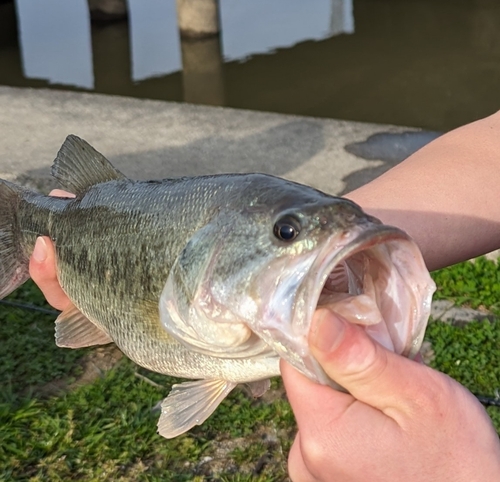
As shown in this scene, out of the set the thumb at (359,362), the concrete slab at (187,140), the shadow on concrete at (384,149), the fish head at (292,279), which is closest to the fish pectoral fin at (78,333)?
the fish head at (292,279)

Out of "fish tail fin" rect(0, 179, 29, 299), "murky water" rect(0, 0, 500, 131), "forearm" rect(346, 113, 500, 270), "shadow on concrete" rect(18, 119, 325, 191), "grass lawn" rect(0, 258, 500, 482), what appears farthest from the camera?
"murky water" rect(0, 0, 500, 131)

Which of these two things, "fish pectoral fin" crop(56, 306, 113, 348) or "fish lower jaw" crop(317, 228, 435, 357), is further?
"fish pectoral fin" crop(56, 306, 113, 348)

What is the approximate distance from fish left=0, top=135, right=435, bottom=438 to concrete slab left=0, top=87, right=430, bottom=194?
299cm

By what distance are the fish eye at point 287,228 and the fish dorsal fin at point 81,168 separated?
2.67ft

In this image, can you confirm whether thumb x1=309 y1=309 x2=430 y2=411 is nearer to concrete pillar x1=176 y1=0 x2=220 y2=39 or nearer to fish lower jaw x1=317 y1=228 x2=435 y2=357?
fish lower jaw x1=317 y1=228 x2=435 y2=357

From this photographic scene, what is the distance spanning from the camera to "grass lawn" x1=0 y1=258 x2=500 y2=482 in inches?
113

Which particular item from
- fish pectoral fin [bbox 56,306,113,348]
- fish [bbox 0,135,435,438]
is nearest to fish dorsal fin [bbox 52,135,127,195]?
fish [bbox 0,135,435,438]

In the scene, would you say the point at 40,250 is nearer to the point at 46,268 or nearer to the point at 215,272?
the point at 46,268

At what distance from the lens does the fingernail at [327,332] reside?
1.27 m

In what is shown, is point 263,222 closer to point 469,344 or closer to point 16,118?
point 469,344

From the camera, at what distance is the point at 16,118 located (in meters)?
6.61

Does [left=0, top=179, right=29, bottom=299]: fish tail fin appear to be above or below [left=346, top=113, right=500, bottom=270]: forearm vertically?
below

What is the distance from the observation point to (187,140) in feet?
19.8

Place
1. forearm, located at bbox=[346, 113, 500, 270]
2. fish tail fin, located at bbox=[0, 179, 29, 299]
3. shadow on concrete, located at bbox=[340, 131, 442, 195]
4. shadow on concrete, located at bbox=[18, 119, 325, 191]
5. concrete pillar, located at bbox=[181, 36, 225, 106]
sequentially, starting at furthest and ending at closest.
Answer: concrete pillar, located at bbox=[181, 36, 225, 106] → shadow on concrete, located at bbox=[18, 119, 325, 191] → shadow on concrete, located at bbox=[340, 131, 442, 195] → fish tail fin, located at bbox=[0, 179, 29, 299] → forearm, located at bbox=[346, 113, 500, 270]
